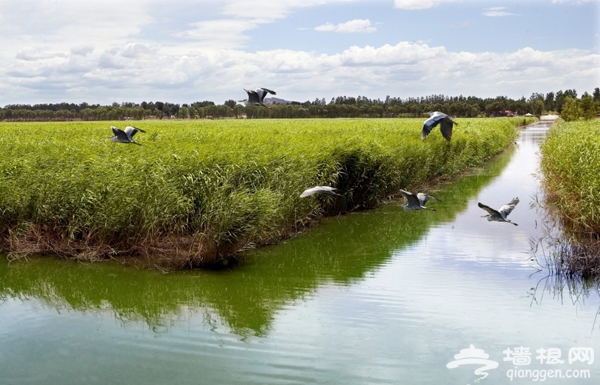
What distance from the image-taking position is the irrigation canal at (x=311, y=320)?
6.76m

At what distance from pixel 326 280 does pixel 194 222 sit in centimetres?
246

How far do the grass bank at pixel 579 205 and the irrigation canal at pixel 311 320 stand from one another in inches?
17.2

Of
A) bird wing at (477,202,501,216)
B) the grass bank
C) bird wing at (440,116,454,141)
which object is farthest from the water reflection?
the grass bank

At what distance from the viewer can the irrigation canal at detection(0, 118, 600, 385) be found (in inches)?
266

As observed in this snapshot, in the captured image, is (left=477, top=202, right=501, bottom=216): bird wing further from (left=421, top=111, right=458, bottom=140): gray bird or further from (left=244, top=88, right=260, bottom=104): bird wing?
(left=244, top=88, right=260, bottom=104): bird wing

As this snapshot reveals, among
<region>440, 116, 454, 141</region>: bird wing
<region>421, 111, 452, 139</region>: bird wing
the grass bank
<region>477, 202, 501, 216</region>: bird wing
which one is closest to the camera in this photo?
<region>477, 202, 501, 216</region>: bird wing

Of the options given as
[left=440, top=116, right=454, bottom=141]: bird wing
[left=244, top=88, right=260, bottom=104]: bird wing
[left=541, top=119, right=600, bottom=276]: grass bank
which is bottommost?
[left=541, top=119, right=600, bottom=276]: grass bank

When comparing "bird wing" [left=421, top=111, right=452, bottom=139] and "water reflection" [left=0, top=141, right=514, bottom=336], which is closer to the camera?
"bird wing" [left=421, top=111, right=452, bottom=139]

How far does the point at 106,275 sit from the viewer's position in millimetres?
10031

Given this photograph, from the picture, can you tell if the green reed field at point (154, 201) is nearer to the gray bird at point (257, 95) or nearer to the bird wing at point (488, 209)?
the gray bird at point (257, 95)

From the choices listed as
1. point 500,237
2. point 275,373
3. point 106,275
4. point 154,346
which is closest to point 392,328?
point 275,373

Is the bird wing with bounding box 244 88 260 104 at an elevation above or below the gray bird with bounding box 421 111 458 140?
above

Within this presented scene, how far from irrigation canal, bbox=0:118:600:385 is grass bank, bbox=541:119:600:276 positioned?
44 centimetres

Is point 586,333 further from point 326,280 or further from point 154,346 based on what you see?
point 154,346
